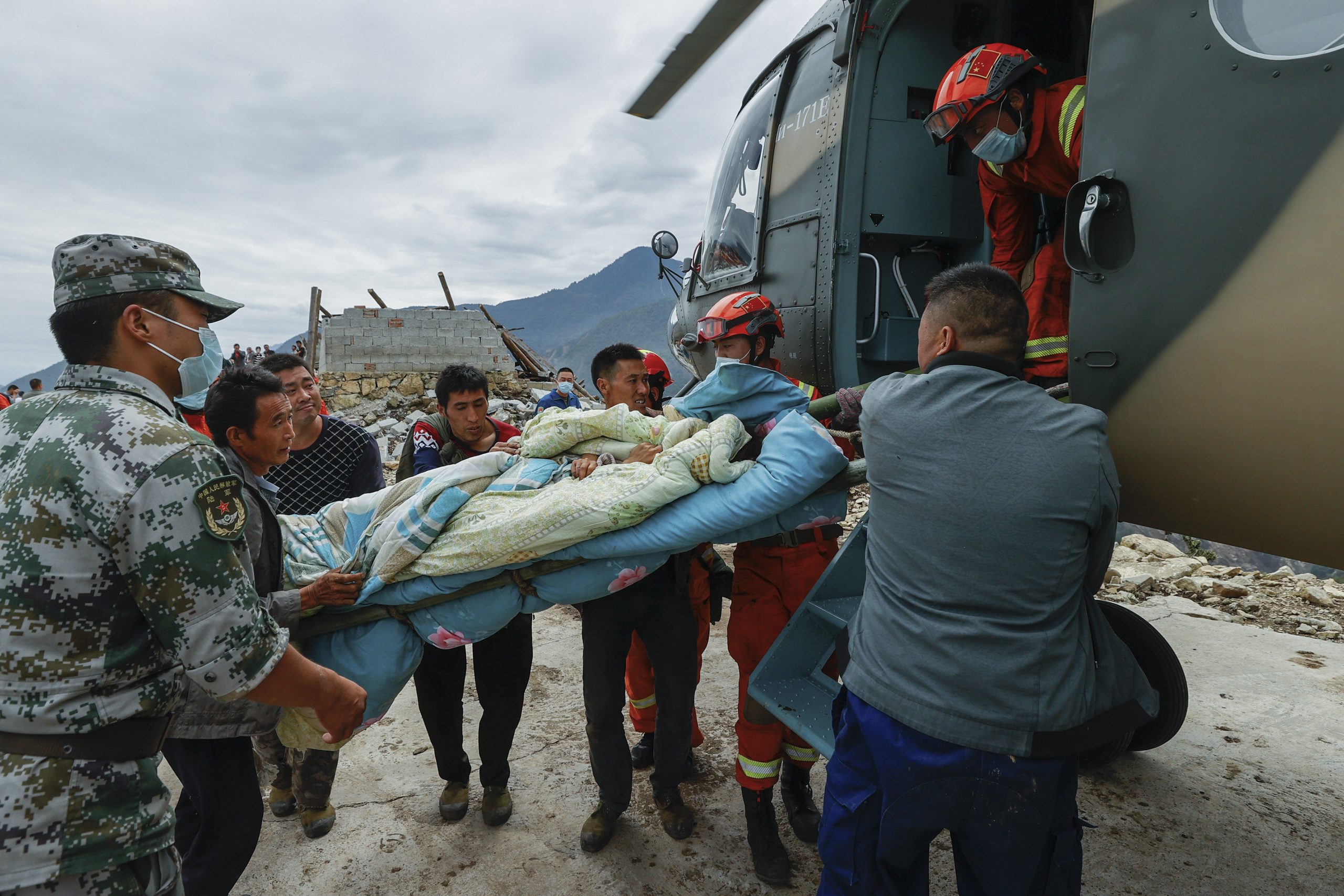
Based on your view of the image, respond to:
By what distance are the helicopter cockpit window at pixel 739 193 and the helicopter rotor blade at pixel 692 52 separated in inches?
37.5

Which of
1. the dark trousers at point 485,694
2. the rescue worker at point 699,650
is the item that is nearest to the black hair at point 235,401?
the dark trousers at point 485,694

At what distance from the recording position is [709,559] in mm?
2977

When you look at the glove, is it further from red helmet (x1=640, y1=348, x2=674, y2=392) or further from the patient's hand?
red helmet (x1=640, y1=348, x2=674, y2=392)

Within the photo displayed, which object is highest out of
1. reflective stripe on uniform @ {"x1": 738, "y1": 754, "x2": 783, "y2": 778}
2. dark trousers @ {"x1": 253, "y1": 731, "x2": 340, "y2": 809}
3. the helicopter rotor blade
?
the helicopter rotor blade

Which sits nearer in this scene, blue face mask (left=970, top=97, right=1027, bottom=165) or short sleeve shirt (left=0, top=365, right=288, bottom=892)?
short sleeve shirt (left=0, top=365, right=288, bottom=892)

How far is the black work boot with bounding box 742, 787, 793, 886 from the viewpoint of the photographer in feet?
7.63

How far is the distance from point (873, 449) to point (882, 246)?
6.51ft

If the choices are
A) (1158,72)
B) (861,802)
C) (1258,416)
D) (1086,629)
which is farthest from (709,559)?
(1158,72)

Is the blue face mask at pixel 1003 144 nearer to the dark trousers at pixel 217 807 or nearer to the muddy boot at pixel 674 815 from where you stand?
the muddy boot at pixel 674 815

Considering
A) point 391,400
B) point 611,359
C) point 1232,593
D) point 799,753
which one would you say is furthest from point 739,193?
point 391,400

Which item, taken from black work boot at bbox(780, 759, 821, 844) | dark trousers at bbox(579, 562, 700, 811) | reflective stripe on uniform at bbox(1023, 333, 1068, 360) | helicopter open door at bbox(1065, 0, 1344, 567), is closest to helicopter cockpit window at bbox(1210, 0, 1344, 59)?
helicopter open door at bbox(1065, 0, 1344, 567)

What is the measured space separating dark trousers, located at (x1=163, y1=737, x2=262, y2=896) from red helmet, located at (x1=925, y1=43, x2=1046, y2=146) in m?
2.89

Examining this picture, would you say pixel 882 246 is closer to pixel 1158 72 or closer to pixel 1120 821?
pixel 1158 72

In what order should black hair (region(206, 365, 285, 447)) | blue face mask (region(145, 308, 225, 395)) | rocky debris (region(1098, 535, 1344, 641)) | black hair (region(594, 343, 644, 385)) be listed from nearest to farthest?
1. blue face mask (region(145, 308, 225, 395))
2. black hair (region(206, 365, 285, 447))
3. black hair (region(594, 343, 644, 385))
4. rocky debris (region(1098, 535, 1344, 641))
